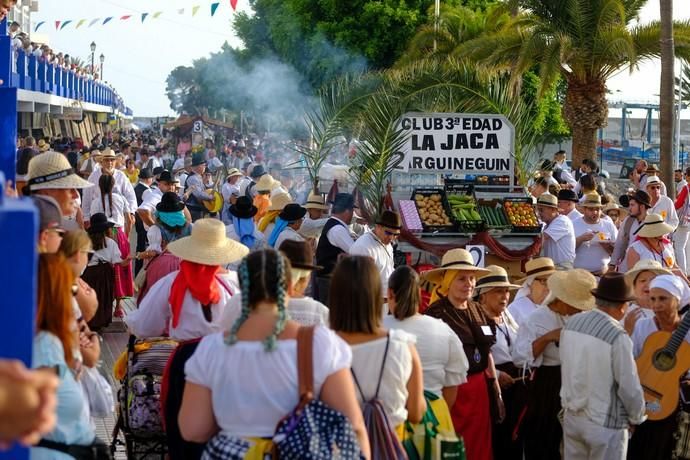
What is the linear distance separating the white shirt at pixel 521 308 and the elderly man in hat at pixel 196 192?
918 centimetres

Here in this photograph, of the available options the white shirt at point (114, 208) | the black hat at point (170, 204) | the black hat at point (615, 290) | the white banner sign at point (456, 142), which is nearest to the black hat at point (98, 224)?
the white shirt at point (114, 208)

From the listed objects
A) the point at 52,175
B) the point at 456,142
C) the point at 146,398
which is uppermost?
the point at 456,142

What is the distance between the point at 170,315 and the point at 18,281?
3.80m

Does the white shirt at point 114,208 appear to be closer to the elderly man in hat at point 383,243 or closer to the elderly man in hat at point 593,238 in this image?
the elderly man in hat at point 383,243

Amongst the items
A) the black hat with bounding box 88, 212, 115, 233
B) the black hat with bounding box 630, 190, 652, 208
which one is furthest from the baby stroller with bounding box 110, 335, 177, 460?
the black hat with bounding box 630, 190, 652, 208

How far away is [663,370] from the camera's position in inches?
293

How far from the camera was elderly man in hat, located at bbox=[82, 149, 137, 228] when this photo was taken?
49.8 feet

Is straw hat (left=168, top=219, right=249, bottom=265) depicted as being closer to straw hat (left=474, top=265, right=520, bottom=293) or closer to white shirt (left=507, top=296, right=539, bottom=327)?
straw hat (left=474, top=265, right=520, bottom=293)

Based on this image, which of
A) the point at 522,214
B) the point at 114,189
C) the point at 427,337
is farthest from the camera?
the point at 114,189

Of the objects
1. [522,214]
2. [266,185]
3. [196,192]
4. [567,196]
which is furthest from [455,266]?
[196,192]

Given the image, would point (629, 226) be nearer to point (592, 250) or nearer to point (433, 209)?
point (592, 250)

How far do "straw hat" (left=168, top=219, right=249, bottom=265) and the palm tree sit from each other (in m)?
19.1

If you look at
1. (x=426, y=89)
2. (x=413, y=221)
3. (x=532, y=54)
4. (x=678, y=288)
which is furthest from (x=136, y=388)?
(x=532, y=54)

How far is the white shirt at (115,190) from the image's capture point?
A: 598 inches
